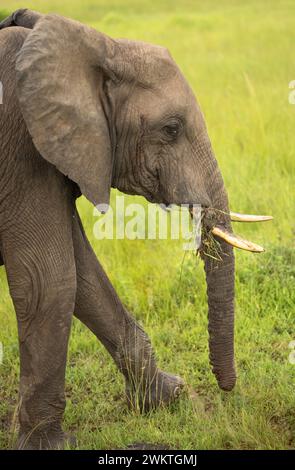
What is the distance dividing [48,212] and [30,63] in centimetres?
61

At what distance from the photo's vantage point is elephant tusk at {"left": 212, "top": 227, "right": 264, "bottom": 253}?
12.7ft

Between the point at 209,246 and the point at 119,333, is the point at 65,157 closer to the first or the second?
the point at 209,246

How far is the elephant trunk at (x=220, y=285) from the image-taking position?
159 inches

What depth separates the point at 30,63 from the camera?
360cm

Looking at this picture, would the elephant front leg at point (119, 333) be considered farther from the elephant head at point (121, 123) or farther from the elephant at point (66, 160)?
the elephant head at point (121, 123)

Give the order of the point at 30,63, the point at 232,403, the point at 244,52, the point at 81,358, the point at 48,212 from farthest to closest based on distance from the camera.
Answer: the point at 244,52 → the point at 81,358 → the point at 232,403 → the point at 48,212 → the point at 30,63

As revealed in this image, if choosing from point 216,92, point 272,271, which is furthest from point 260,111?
point 272,271

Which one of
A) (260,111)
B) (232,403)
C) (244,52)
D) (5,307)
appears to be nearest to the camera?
(232,403)

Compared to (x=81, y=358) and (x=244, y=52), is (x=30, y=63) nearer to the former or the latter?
(x=81, y=358)

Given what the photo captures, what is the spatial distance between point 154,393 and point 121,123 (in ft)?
4.64

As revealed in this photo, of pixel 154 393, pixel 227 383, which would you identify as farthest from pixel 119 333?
pixel 227 383

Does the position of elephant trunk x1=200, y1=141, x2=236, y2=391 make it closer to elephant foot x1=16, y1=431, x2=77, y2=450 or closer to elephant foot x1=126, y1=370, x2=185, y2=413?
elephant foot x1=126, y1=370, x2=185, y2=413

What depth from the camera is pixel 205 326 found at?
5.39 meters

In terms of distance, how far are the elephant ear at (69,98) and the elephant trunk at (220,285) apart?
46 cm
